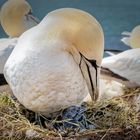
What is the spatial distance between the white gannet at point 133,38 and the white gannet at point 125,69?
148 millimetres

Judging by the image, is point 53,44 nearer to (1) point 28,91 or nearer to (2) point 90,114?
(1) point 28,91

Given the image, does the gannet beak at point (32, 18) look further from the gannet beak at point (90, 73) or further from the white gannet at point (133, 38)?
the gannet beak at point (90, 73)

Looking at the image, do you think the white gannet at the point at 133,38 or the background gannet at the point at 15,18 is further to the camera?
the background gannet at the point at 15,18

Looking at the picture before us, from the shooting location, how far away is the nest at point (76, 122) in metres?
1.08

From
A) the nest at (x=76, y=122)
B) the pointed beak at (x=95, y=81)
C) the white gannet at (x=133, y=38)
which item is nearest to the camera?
the nest at (x=76, y=122)

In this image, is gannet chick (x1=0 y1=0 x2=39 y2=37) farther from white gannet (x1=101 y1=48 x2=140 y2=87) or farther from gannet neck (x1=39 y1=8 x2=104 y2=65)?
gannet neck (x1=39 y1=8 x2=104 y2=65)

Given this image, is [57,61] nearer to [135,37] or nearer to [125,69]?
[125,69]

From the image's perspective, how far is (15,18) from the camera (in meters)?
2.03

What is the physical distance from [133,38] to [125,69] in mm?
267

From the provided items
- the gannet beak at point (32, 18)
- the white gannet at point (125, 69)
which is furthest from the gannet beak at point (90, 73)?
the gannet beak at point (32, 18)

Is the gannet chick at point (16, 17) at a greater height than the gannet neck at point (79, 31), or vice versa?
the gannet neck at point (79, 31)

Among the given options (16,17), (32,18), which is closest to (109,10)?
(32,18)

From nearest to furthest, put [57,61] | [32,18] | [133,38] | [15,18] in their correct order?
[57,61]
[133,38]
[32,18]
[15,18]

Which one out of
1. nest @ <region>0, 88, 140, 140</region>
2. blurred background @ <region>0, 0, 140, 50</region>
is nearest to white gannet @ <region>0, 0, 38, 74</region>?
blurred background @ <region>0, 0, 140, 50</region>
